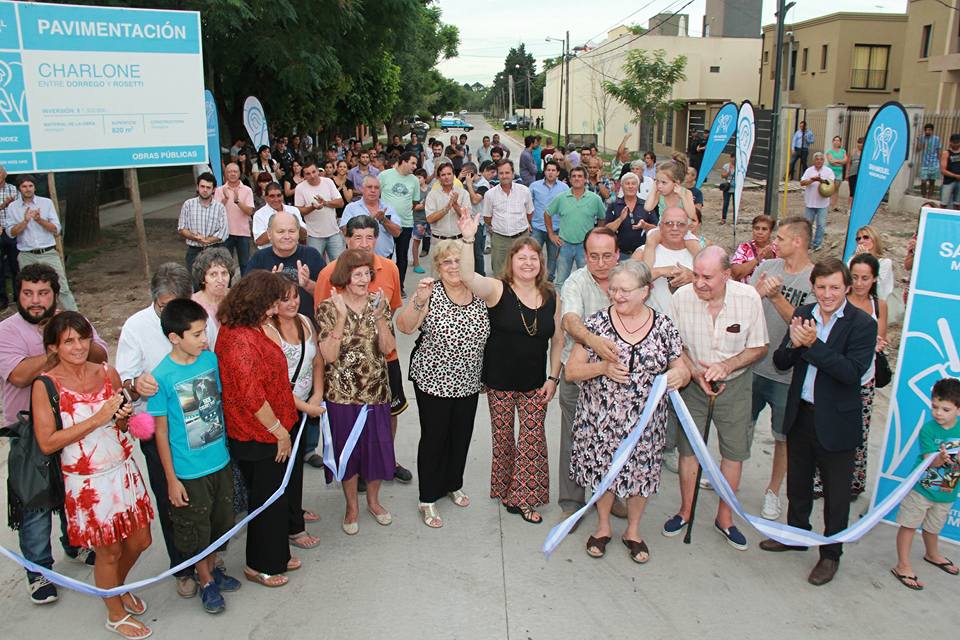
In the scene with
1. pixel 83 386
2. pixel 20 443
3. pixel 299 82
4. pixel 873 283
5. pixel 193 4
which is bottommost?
pixel 20 443

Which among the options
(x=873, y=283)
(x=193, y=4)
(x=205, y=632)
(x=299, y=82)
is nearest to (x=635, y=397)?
(x=873, y=283)

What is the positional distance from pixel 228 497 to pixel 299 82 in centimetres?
1289

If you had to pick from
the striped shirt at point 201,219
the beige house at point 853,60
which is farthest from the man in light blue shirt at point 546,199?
the beige house at point 853,60

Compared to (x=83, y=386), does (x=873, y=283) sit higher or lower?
higher

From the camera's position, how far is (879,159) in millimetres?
6520

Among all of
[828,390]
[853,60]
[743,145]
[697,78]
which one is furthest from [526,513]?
[697,78]

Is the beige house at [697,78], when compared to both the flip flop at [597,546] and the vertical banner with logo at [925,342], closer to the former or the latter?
the vertical banner with logo at [925,342]

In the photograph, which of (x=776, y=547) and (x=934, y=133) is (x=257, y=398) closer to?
(x=776, y=547)

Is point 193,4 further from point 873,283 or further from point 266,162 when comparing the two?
point 873,283

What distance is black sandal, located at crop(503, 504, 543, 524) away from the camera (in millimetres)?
4641

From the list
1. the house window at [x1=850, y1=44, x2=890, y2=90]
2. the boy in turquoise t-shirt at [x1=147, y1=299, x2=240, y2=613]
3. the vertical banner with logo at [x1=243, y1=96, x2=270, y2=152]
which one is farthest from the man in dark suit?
the house window at [x1=850, y1=44, x2=890, y2=90]

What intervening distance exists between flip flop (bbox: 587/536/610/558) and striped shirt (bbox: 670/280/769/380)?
3.80 feet

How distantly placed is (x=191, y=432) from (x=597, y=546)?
231 centimetres

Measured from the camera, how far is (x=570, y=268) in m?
8.98
